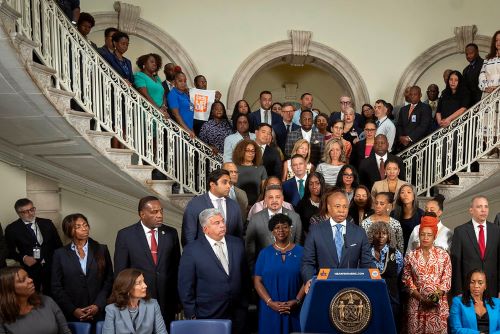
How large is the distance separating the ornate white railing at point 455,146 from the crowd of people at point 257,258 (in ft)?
6.00

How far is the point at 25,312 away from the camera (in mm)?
3816

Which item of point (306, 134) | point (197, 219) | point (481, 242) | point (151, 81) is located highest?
point (151, 81)

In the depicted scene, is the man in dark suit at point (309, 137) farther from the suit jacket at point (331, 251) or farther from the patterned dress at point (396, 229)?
the suit jacket at point (331, 251)

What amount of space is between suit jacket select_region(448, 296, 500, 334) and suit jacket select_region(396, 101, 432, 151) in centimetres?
396

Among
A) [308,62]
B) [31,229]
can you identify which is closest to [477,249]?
[31,229]

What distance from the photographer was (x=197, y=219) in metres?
5.05

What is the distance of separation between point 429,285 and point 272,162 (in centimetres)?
250

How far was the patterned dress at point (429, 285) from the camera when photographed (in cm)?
460

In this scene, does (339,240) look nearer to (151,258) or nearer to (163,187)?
(151,258)

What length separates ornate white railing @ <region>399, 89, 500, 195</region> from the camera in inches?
301

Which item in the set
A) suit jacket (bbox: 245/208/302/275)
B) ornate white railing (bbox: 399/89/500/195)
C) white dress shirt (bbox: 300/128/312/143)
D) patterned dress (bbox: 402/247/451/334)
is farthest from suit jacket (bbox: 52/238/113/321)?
ornate white railing (bbox: 399/89/500/195)

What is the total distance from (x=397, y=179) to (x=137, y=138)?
9.07 ft

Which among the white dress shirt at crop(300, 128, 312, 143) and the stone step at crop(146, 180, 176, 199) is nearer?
the stone step at crop(146, 180, 176, 199)

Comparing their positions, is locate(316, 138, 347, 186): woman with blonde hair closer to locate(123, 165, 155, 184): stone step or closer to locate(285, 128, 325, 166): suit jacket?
locate(285, 128, 325, 166): suit jacket
